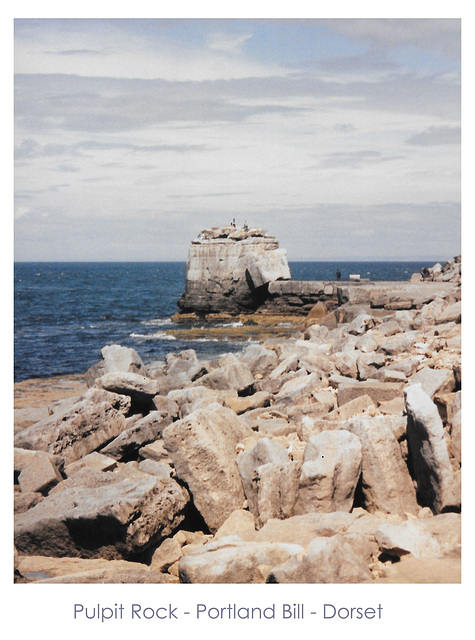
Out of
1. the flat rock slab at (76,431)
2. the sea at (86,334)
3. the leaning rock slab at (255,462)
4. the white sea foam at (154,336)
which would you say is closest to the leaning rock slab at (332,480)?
the leaning rock slab at (255,462)

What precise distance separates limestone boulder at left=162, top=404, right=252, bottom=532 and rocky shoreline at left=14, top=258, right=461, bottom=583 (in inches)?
0.4

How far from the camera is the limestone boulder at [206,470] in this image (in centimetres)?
568

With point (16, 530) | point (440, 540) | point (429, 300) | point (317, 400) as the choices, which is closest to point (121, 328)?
point (429, 300)

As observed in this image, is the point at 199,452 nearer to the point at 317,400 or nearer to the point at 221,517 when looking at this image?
the point at 221,517

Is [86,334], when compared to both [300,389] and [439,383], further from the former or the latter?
[439,383]

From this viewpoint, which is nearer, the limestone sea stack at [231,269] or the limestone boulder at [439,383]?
the limestone boulder at [439,383]

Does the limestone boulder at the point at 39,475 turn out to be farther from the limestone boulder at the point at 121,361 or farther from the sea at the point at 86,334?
the sea at the point at 86,334

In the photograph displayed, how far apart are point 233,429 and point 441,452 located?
2.40 meters

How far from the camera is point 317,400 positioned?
27.1 ft

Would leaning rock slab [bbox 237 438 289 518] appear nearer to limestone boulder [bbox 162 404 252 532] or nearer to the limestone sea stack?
limestone boulder [bbox 162 404 252 532]

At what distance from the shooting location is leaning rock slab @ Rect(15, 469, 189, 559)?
5.22m

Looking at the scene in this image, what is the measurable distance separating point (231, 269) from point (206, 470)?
25694mm

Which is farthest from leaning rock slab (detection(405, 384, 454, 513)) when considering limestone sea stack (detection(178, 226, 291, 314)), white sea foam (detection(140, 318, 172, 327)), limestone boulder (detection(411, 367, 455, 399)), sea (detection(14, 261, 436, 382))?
white sea foam (detection(140, 318, 172, 327))

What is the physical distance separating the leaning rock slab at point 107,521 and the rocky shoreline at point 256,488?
13 millimetres
